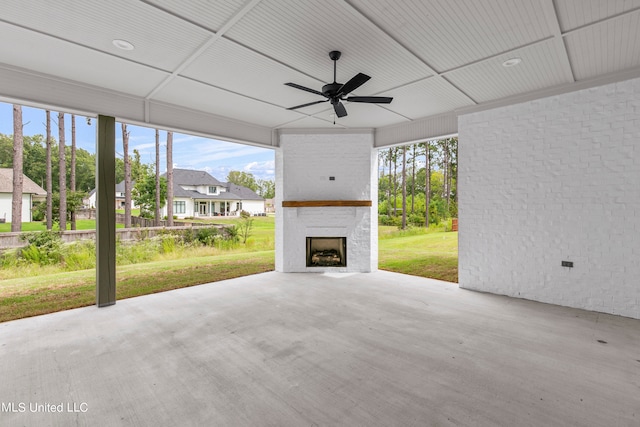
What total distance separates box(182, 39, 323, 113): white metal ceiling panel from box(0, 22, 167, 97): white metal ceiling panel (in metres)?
0.57

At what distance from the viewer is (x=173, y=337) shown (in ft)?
9.45

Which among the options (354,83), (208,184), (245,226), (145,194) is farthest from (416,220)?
(208,184)

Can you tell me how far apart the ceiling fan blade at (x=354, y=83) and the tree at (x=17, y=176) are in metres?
7.36

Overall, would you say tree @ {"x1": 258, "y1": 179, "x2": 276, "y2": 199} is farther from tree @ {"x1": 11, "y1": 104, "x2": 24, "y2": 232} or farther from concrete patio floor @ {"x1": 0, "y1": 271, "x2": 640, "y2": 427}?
concrete patio floor @ {"x1": 0, "y1": 271, "x2": 640, "y2": 427}

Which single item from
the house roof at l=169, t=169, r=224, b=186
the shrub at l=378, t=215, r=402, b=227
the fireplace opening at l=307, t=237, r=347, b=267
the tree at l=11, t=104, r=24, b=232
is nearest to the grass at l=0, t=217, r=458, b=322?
the fireplace opening at l=307, t=237, r=347, b=267

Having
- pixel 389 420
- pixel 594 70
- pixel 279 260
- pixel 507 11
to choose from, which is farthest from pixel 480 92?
pixel 279 260

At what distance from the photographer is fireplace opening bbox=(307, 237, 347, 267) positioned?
592cm

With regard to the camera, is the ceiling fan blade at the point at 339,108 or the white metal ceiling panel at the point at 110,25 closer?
the white metal ceiling panel at the point at 110,25

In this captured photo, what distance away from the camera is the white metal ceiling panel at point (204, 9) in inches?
85.0

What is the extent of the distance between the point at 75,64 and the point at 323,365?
3.95m

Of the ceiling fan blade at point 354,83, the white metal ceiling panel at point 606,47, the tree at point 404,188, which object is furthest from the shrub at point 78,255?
the tree at point 404,188

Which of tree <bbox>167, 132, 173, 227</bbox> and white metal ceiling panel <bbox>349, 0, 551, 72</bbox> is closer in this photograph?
white metal ceiling panel <bbox>349, 0, 551, 72</bbox>

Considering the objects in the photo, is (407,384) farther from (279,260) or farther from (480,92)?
(279,260)

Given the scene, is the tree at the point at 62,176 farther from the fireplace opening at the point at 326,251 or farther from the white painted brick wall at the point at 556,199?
the white painted brick wall at the point at 556,199
